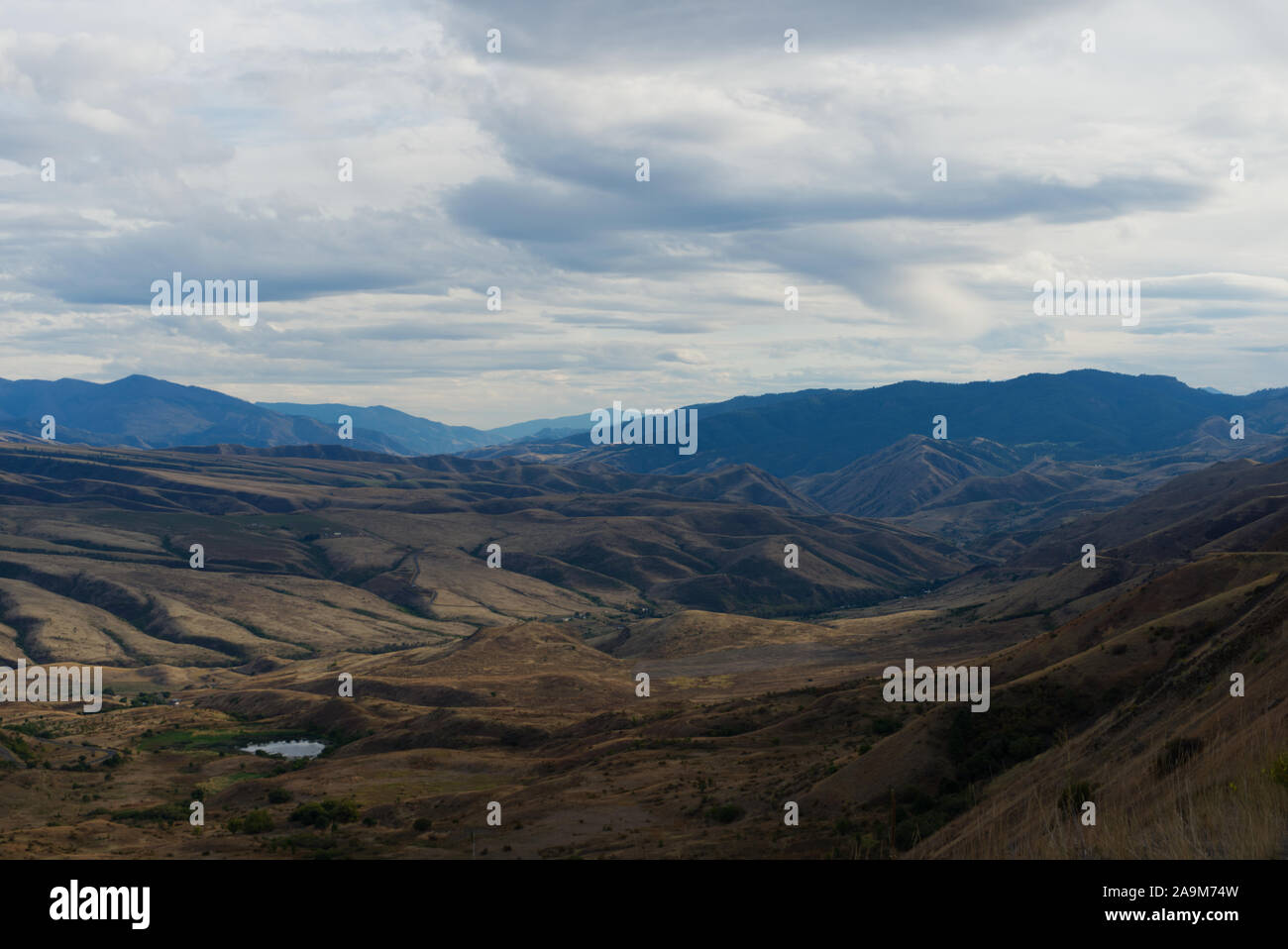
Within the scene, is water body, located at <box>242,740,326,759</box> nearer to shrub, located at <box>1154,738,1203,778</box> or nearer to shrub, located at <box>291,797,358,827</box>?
shrub, located at <box>291,797,358,827</box>

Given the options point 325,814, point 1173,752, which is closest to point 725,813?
point 1173,752

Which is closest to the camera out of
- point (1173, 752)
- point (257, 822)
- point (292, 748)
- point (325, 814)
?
point (1173, 752)

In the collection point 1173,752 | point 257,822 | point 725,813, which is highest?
point 1173,752

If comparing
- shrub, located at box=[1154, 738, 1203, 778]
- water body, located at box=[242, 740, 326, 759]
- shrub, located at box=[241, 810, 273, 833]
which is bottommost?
shrub, located at box=[241, 810, 273, 833]

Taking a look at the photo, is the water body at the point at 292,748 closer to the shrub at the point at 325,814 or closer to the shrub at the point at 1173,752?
the shrub at the point at 325,814

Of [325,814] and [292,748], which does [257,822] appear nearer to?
[325,814]

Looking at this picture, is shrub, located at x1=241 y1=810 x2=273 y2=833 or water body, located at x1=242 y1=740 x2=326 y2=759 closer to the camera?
shrub, located at x1=241 y1=810 x2=273 y2=833

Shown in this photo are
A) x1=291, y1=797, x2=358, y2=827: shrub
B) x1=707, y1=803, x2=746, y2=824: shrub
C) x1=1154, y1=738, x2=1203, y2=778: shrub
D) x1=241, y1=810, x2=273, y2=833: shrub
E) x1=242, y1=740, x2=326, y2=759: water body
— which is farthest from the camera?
x1=242, y1=740, x2=326, y2=759: water body

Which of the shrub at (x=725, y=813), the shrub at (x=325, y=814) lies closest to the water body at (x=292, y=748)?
the shrub at (x=325, y=814)

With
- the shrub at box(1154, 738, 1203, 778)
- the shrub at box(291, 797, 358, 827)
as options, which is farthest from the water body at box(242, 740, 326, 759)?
the shrub at box(1154, 738, 1203, 778)
